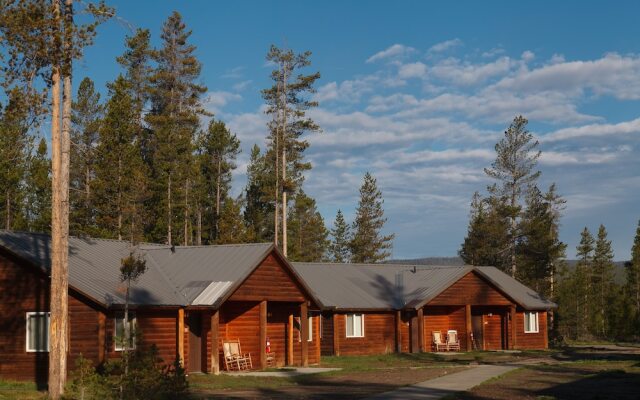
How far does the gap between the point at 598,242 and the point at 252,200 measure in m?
45.3

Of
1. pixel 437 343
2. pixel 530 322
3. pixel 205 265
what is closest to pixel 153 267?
pixel 205 265

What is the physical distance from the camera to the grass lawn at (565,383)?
72.9 ft

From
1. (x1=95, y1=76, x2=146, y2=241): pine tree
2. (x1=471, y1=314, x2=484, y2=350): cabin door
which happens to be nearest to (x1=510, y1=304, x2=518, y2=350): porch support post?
(x1=471, y1=314, x2=484, y2=350): cabin door

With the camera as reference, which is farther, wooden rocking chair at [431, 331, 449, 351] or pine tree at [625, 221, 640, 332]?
pine tree at [625, 221, 640, 332]

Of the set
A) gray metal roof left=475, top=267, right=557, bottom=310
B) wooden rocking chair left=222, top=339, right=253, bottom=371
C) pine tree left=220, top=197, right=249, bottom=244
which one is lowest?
wooden rocking chair left=222, top=339, right=253, bottom=371

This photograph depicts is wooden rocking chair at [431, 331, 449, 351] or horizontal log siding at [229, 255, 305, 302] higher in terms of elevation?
horizontal log siding at [229, 255, 305, 302]

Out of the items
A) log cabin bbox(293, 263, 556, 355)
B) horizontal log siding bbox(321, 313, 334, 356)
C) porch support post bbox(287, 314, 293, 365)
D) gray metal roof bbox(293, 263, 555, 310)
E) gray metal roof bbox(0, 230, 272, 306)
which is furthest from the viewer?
gray metal roof bbox(293, 263, 555, 310)

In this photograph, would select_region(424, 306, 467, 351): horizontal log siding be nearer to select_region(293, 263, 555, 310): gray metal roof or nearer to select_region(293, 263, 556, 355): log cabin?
select_region(293, 263, 556, 355): log cabin

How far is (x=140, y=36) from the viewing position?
6203cm

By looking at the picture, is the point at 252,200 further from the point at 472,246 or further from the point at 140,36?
the point at 472,246

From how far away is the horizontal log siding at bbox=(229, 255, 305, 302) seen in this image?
32.2 m

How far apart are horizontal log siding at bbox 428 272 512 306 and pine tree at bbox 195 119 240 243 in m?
25.2

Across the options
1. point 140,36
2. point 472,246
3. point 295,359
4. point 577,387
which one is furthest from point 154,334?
point 472,246

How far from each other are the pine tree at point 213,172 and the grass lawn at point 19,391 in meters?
40.0
